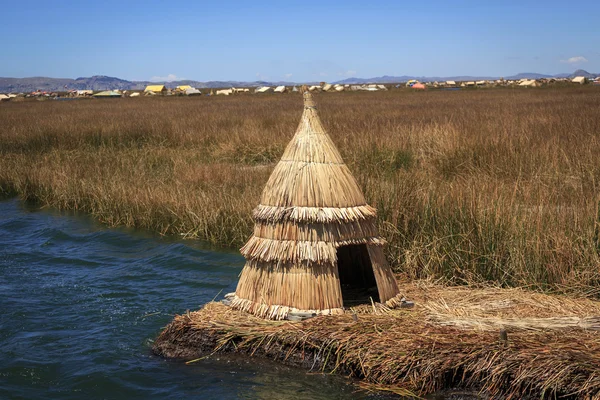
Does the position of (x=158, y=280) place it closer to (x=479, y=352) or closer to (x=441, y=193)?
(x=441, y=193)

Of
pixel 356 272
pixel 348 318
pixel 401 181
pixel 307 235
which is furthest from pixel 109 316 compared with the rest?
pixel 401 181

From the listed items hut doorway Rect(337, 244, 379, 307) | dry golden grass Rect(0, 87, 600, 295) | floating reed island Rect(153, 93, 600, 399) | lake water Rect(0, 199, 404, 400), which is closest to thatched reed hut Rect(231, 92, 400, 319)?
floating reed island Rect(153, 93, 600, 399)

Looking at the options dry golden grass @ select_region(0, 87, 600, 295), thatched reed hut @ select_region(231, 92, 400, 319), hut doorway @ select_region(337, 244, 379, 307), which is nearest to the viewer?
thatched reed hut @ select_region(231, 92, 400, 319)

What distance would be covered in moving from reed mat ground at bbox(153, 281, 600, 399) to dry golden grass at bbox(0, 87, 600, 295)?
939mm

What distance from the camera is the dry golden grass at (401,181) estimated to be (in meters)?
7.06

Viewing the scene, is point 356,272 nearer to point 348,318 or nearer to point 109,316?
point 348,318

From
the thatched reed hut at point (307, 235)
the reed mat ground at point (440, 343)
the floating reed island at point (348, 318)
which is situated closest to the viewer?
the reed mat ground at point (440, 343)

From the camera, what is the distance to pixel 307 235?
18.6 feet

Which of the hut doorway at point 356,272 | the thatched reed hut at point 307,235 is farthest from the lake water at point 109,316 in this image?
the hut doorway at point 356,272

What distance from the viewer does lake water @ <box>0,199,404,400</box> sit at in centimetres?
539

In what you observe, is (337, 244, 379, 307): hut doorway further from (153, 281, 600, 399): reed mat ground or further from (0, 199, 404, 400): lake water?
(0, 199, 404, 400): lake water

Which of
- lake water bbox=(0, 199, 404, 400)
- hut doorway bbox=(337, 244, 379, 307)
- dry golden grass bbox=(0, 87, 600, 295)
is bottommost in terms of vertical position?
lake water bbox=(0, 199, 404, 400)

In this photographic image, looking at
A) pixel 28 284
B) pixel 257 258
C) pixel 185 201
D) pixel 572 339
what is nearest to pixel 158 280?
pixel 28 284

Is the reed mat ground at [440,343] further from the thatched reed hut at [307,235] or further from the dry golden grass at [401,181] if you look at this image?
the dry golden grass at [401,181]
